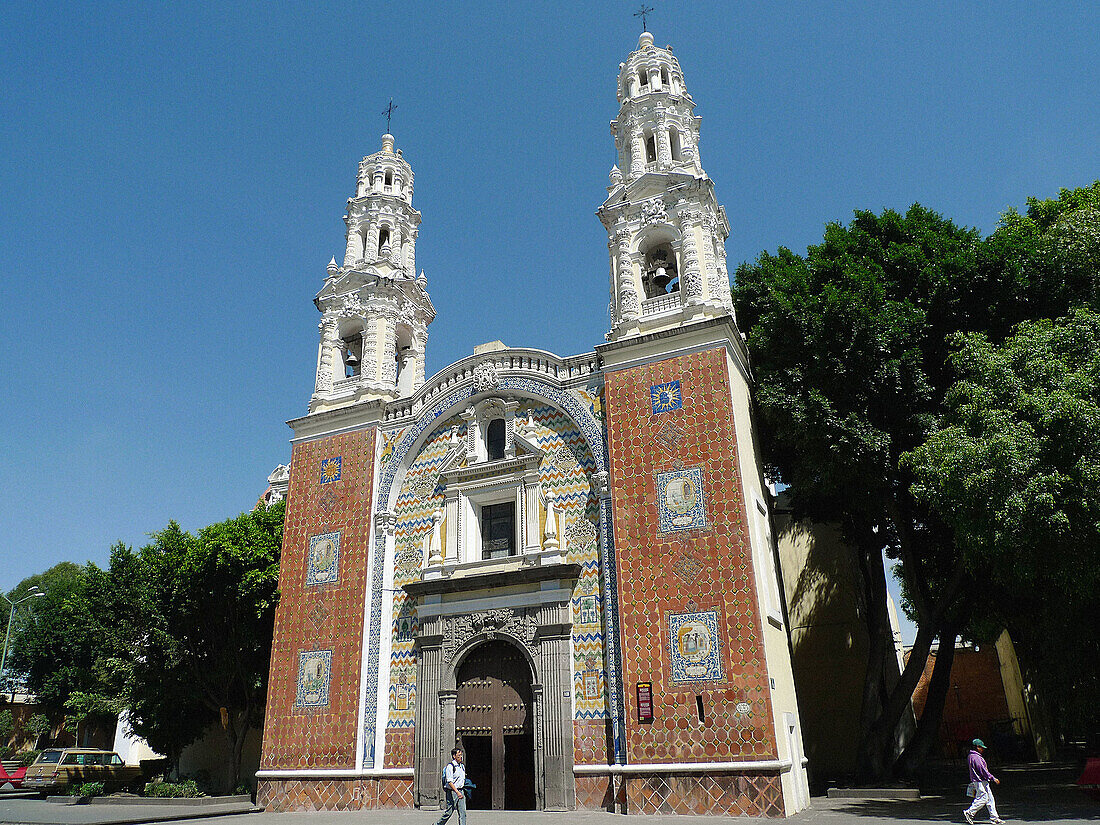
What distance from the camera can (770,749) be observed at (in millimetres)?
13312

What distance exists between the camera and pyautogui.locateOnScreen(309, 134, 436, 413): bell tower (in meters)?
21.5

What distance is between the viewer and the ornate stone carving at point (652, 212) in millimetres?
18906

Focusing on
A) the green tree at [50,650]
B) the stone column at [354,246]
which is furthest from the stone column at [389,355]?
the green tree at [50,650]

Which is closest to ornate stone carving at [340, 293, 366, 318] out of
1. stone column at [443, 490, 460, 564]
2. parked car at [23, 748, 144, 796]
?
stone column at [443, 490, 460, 564]

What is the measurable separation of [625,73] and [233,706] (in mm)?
21271

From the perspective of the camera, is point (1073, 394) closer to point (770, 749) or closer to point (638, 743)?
point (770, 749)

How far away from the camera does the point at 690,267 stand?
1783cm

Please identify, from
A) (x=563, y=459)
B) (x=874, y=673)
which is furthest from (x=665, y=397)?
(x=874, y=673)

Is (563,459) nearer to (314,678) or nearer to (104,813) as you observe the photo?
(314,678)

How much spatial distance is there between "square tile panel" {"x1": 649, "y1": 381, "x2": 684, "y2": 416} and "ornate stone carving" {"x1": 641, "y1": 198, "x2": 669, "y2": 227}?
15.2 ft

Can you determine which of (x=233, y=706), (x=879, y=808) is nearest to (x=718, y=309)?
(x=879, y=808)

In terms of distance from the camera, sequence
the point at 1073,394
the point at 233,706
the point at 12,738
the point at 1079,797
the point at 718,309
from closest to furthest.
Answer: the point at 1073,394 → the point at 1079,797 → the point at 718,309 → the point at 233,706 → the point at 12,738

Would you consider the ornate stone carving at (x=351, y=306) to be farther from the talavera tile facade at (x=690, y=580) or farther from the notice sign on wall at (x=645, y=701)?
the notice sign on wall at (x=645, y=701)

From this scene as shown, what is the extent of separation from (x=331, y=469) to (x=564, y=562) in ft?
24.0
